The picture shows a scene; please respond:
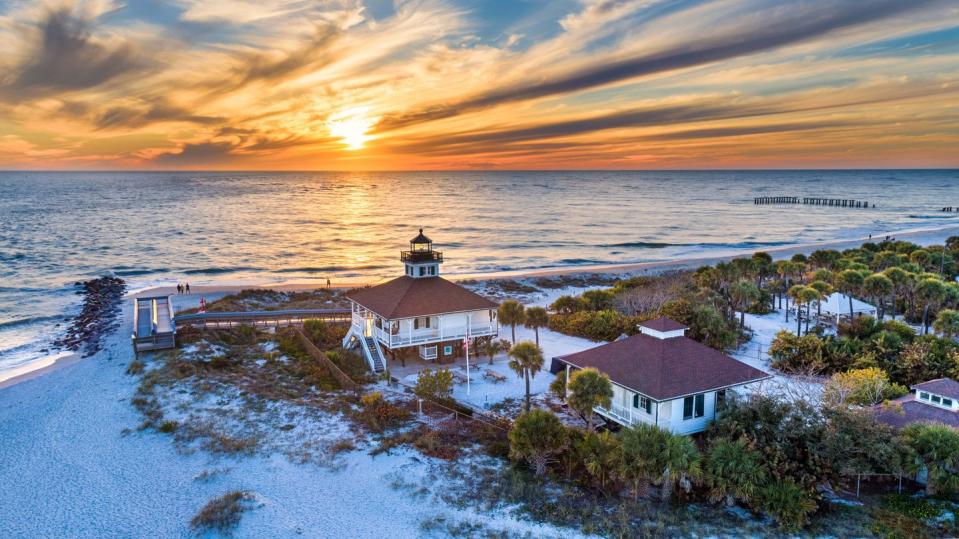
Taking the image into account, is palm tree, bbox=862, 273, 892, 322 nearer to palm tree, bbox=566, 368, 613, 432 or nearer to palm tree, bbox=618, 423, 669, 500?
palm tree, bbox=566, 368, 613, 432

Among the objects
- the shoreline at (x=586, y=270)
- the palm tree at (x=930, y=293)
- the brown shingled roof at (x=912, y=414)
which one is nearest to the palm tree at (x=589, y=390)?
the brown shingled roof at (x=912, y=414)

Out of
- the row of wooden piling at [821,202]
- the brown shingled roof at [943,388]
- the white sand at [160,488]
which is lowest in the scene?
the white sand at [160,488]

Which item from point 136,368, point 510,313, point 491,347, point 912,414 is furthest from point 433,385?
point 912,414

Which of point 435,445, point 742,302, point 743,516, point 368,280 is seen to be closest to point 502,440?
point 435,445

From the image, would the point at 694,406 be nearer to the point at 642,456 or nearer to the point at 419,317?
the point at 642,456

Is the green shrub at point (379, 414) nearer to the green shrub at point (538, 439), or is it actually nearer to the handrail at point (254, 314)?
the green shrub at point (538, 439)
